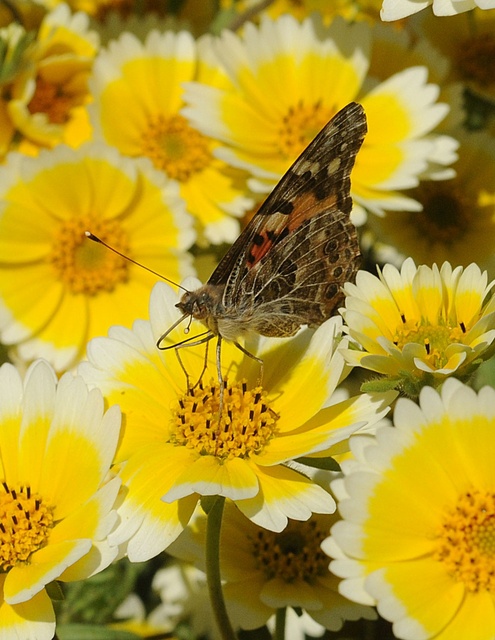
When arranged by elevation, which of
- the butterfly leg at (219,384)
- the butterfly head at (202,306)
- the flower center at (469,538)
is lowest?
the flower center at (469,538)

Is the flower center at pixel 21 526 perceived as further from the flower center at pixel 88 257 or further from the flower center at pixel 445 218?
the flower center at pixel 445 218

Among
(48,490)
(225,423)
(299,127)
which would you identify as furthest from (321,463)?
(299,127)

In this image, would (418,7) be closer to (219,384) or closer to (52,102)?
(219,384)

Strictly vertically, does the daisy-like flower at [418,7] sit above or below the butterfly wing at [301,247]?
above

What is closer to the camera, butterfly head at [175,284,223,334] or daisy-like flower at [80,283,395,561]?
daisy-like flower at [80,283,395,561]

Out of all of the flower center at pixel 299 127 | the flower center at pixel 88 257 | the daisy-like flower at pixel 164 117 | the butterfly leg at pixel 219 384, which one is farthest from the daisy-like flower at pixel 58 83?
the butterfly leg at pixel 219 384

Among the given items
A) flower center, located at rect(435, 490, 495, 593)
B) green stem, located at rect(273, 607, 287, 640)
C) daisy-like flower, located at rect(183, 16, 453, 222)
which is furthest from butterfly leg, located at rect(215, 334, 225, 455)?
daisy-like flower, located at rect(183, 16, 453, 222)

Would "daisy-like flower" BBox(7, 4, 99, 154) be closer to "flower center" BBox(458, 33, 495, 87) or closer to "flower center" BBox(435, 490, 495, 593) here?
"flower center" BBox(458, 33, 495, 87)
